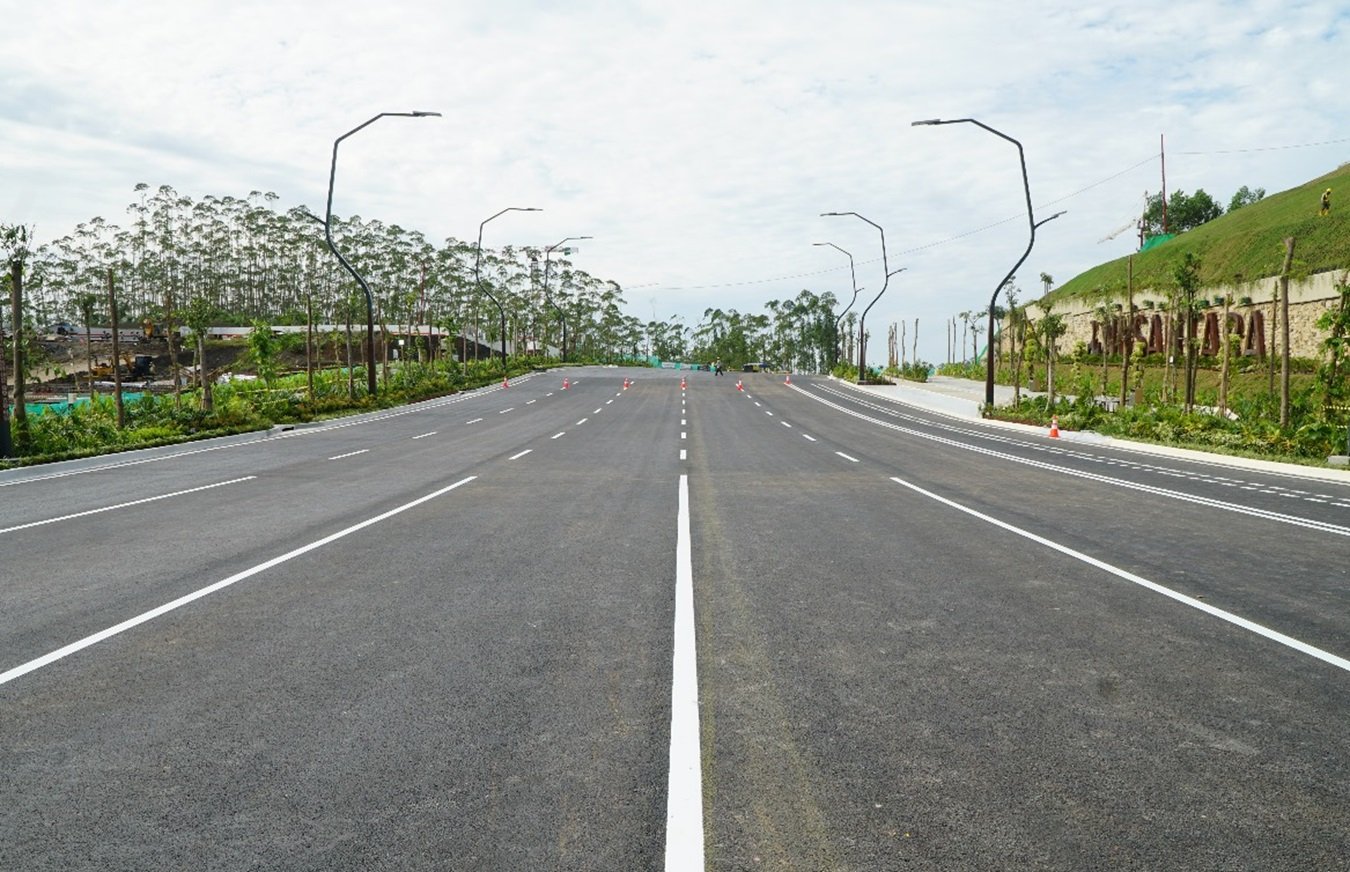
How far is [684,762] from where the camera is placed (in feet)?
12.8

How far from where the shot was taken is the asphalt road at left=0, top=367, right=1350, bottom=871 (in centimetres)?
332

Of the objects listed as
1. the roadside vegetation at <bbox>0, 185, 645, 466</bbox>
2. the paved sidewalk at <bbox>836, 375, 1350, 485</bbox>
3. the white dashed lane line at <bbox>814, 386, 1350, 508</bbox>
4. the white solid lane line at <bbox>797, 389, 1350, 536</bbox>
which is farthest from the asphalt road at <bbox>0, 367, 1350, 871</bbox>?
the roadside vegetation at <bbox>0, 185, 645, 466</bbox>

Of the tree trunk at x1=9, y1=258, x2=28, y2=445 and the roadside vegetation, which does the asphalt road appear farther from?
the roadside vegetation

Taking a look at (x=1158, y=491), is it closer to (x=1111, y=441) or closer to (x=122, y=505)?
(x=1111, y=441)

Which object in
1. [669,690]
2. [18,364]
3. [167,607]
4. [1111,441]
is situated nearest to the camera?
[669,690]

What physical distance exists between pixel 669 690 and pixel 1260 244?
82267 millimetres

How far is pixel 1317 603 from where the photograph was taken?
23.2 feet

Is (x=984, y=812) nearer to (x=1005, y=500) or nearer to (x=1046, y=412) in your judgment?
(x=1005, y=500)

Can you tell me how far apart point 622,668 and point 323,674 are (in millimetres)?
1767

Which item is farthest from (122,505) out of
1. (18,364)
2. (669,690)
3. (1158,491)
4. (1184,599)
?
(1158,491)

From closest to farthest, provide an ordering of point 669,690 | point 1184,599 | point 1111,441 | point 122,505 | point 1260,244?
point 669,690 → point 1184,599 → point 122,505 → point 1111,441 → point 1260,244

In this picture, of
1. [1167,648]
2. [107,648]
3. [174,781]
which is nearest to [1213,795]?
[1167,648]

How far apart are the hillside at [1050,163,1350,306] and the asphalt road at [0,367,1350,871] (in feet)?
193

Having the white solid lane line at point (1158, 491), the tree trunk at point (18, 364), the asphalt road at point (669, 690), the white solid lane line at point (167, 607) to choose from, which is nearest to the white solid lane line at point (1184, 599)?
the asphalt road at point (669, 690)
